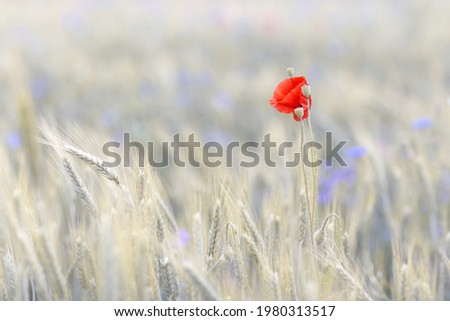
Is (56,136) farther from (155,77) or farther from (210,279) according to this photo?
(155,77)

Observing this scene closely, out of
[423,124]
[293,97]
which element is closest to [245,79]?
[423,124]

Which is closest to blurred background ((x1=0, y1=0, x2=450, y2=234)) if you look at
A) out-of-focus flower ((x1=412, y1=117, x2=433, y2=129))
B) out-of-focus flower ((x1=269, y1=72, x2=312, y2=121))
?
out-of-focus flower ((x1=412, y1=117, x2=433, y2=129))

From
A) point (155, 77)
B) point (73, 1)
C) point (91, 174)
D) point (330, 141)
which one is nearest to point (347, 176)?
point (330, 141)

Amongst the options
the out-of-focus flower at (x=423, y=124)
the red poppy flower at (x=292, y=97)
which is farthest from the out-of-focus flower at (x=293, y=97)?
the out-of-focus flower at (x=423, y=124)

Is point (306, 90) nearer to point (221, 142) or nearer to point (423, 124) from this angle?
point (423, 124)

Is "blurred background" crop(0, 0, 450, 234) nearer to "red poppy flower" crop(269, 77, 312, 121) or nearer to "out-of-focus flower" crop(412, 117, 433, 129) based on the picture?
"out-of-focus flower" crop(412, 117, 433, 129)

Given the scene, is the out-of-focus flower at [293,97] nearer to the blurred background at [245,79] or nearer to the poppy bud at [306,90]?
the poppy bud at [306,90]
